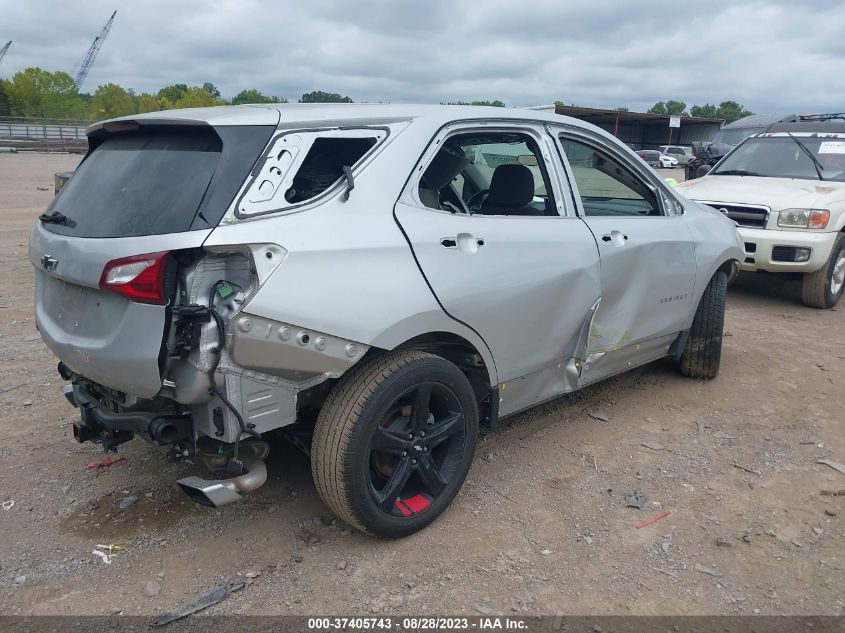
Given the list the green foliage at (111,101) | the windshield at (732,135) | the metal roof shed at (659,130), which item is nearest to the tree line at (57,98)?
the green foliage at (111,101)

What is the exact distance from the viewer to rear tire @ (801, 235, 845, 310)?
283 inches

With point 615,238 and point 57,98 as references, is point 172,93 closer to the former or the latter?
point 57,98

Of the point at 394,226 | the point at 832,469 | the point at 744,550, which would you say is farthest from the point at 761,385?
the point at 394,226

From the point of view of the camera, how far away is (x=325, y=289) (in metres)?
2.64

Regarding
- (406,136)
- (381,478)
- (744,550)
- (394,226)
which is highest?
(406,136)

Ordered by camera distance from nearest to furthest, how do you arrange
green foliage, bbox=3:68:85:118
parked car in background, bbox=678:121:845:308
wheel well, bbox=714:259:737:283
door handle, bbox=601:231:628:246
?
door handle, bbox=601:231:628:246 → wheel well, bbox=714:259:737:283 → parked car in background, bbox=678:121:845:308 → green foliage, bbox=3:68:85:118

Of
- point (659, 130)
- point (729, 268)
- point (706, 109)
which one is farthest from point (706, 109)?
point (729, 268)

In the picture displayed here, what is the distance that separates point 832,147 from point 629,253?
565 cm

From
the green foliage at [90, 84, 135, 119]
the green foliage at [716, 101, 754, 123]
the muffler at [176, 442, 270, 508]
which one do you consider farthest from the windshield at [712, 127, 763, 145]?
the green foliage at [716, 101, 754, 123]

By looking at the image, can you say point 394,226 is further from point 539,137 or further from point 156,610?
point 156,610

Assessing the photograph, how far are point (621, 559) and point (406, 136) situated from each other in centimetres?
206

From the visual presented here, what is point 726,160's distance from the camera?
340 inches

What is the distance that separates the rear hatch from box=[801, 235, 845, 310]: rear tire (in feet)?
21.2

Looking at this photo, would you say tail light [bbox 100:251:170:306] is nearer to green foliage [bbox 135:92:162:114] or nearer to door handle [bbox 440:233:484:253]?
door handle [bbox 440:233:484:253]
